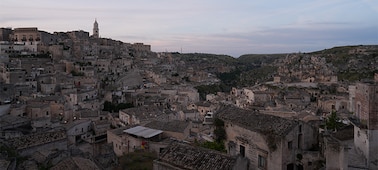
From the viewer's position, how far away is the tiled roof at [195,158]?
38.5ft

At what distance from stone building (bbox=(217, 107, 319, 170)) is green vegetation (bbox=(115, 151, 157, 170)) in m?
3.75

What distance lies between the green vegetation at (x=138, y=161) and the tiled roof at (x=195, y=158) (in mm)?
2695

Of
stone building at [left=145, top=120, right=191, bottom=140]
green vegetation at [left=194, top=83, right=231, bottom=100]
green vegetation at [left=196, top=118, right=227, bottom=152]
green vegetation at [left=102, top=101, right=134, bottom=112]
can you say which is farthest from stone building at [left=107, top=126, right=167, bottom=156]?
green vegetation at [left=194, top=83, right=231, bottom=100]

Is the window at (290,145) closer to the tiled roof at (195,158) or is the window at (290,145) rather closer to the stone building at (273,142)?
the stone building at (273,142)

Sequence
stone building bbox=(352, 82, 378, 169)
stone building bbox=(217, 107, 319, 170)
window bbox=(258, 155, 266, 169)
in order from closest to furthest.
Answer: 1. stone building bbox=(352, 82, 378, 169)
2. stone building bbox=(217, 107, 319, 170)
3. window bbox=(258, 155, 266, 169)

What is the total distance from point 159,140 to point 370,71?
168ft

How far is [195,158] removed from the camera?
12.4 metres

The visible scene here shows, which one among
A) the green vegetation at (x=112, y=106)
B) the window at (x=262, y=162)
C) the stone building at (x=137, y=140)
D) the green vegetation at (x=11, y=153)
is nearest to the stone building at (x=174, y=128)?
the stone building at (x=137, y=140)

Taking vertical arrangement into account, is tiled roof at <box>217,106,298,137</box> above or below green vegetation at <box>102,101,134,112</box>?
above

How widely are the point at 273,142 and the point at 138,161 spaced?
255 inches

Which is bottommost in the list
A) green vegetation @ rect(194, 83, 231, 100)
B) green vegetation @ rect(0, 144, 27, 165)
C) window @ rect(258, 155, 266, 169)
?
green vegetation @ rect(0, 144, 27, 165)

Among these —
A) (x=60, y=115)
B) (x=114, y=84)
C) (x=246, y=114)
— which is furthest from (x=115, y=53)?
(x=246, y=114)

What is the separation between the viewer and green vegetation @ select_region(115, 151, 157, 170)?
51.8 ft

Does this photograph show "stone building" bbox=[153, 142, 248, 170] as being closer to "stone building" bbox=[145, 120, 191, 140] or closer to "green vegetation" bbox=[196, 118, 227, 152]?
"green vegetation" bbox=[196, 118, 227, 152]
